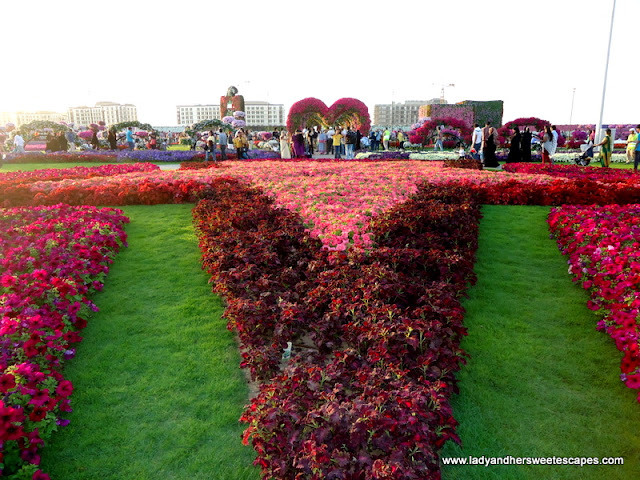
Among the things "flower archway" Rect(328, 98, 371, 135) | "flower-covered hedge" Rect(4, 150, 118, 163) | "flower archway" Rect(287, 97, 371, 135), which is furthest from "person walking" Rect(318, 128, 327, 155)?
"flower-covered hedge" Rect(4, 150, 118, 163)

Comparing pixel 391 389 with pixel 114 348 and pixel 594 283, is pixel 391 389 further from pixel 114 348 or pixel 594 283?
pixel 594 283

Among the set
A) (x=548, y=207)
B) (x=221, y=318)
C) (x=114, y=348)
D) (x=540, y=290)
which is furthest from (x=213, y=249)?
(x=548, y=207)

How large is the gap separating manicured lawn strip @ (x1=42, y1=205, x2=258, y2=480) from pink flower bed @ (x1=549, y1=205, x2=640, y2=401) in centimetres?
314

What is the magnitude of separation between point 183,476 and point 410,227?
4206 mm

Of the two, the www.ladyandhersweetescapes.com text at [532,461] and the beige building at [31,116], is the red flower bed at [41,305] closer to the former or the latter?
the www.ladyandhersweetescapes.com text at [532,461]

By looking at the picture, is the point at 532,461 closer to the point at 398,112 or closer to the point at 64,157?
the point at 64,157

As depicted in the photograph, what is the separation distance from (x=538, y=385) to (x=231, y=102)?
60375mm

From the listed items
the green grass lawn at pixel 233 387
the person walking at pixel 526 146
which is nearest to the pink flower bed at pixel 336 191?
the green grass lawn at pixel 233 387

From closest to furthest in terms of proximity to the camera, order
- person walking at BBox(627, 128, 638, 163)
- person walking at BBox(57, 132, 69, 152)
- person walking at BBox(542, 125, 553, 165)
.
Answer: person walking at BBox(542, 125, 553, 165)
person walking at BBox(627, 128, 638, 163)
person walking at BBox(57, 132, 69, 152)

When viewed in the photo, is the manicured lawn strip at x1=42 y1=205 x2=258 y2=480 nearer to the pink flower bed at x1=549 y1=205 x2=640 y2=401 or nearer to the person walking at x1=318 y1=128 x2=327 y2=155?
the pink flower bed at x1=549 y1=205 x2=640 y2=401

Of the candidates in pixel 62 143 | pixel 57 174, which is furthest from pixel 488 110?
pixel 57 174

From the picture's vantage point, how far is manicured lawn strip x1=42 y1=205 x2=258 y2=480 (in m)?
2.83

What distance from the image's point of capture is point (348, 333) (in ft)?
12.1

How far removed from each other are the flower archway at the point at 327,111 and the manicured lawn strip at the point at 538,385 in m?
23.2
